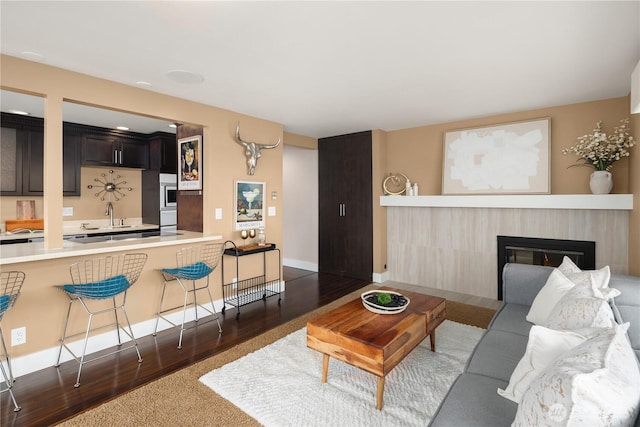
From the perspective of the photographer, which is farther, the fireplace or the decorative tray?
the fireplace

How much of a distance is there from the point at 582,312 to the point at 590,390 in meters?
0.98

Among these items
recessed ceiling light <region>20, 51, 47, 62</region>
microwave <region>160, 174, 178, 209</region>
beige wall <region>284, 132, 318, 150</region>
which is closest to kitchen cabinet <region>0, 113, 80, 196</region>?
microwave <region>160, 174, 178, 209</region>

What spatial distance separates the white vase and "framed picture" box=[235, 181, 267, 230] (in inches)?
151

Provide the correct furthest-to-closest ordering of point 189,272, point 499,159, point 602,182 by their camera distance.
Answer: point 499,159
point 602,182
point 189,272

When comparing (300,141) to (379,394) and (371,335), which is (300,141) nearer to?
(371,335)

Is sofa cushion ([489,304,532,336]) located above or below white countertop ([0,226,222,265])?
below

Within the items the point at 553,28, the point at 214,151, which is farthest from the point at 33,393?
the point at 553,28

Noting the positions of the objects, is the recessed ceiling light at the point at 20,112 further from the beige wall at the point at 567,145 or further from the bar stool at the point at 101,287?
the beige wall at the point at 567,145

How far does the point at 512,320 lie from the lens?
8.00ft

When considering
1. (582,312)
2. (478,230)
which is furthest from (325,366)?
(478,230)

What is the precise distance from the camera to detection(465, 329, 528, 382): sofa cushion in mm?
1747

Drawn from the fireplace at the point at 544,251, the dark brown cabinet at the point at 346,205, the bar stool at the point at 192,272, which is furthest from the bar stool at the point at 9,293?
the fireplace at the point at 544,251

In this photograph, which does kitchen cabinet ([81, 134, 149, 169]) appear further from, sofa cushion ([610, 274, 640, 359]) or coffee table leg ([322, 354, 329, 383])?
sofa cushion ([610, 274, 640, 359])

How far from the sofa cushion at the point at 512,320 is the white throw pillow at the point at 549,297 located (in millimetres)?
79
